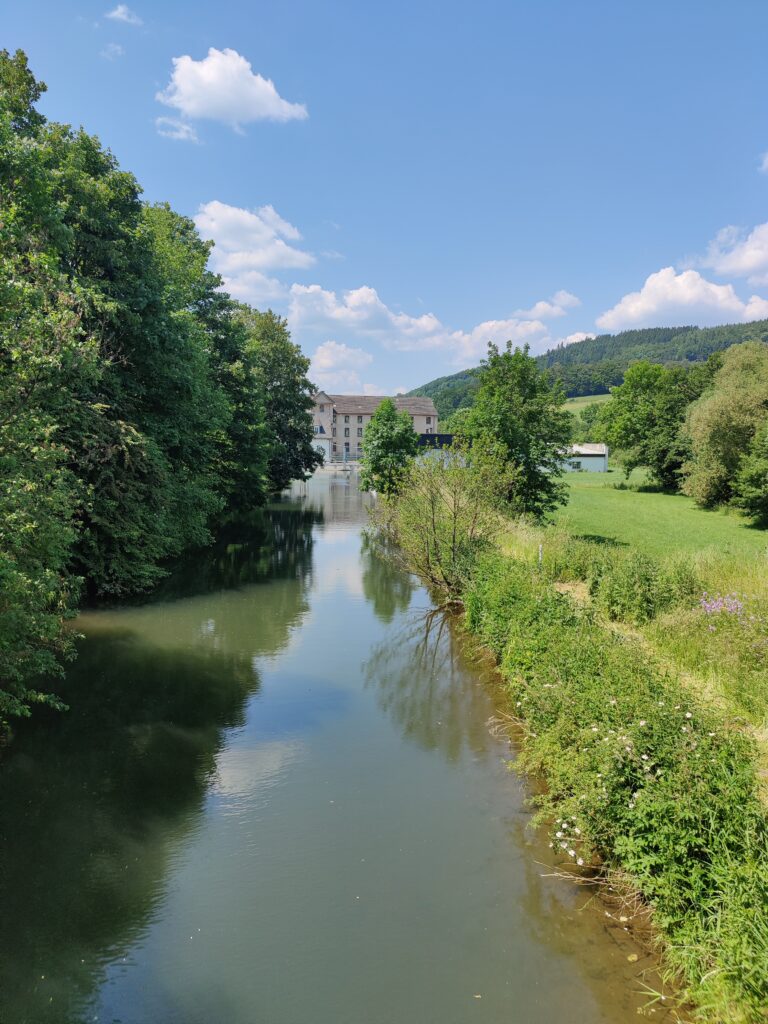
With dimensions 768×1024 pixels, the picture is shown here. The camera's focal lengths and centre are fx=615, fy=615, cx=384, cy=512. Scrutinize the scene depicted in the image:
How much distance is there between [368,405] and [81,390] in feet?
340

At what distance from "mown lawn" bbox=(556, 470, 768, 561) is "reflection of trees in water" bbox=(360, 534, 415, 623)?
7384 millimetres

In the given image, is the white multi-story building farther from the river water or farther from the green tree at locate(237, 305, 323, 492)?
the river water

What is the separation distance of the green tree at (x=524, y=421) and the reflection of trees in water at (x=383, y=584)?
4.61 meters

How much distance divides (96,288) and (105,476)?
16.0ft

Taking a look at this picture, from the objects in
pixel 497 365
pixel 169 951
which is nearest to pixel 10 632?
pixel 169 951

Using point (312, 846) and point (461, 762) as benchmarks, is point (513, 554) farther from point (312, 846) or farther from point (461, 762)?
point (312, 846)

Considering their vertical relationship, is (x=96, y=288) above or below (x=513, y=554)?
above

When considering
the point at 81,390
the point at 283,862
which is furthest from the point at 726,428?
the point at 283,862

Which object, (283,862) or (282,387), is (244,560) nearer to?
(283,862)

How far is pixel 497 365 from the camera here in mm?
21859

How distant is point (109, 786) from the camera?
7910 mm

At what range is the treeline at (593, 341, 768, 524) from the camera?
31980 mm

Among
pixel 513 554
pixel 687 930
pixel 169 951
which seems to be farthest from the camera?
pixel 513 554

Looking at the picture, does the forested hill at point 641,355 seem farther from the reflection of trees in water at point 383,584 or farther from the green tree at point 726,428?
the reflection of trees in water at point 383,584
